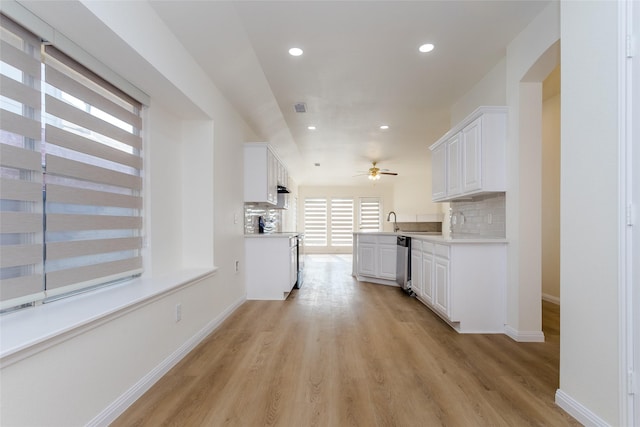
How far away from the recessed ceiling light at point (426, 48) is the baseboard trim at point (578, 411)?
2799mm

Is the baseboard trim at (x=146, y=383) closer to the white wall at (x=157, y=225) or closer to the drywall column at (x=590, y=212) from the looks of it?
the white wall at (x=157, y=225)

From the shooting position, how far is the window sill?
4.02ft

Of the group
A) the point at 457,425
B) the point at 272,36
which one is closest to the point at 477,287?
the point at 457,425

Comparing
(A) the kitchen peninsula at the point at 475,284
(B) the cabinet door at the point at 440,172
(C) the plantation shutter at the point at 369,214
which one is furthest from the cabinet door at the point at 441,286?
(C) the plantation shutter at the point at 369,214

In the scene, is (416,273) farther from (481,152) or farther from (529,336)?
(481,152)

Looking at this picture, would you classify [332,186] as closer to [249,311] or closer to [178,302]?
[249,311]

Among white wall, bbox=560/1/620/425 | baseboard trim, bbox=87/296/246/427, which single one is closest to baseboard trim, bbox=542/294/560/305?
white wall, bbox=560/1/620/425

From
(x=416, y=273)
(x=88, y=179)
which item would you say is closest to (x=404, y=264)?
(x=416, y=273)

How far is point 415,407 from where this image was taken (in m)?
1.81

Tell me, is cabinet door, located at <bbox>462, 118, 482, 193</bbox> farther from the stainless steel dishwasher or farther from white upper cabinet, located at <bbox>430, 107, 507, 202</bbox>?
the stainless steel dishwasher

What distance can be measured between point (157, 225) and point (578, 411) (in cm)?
316

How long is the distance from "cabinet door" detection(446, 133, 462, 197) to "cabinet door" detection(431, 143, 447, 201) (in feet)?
0.40

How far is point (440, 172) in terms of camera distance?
4117 mm

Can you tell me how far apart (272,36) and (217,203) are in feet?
5.66
